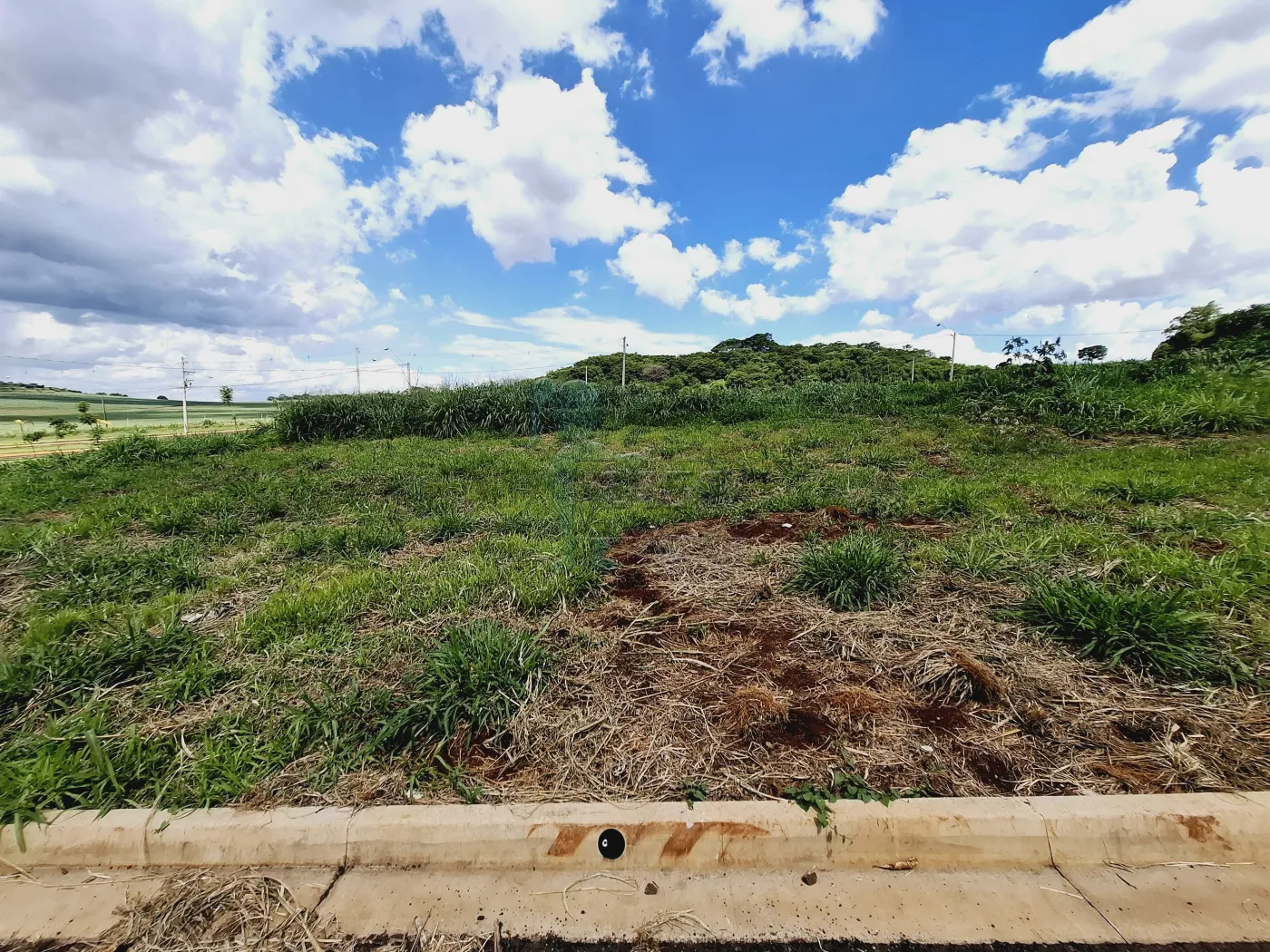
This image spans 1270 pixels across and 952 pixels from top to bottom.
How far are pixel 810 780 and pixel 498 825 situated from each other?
1.08m

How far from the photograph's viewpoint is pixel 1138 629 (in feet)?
8.51

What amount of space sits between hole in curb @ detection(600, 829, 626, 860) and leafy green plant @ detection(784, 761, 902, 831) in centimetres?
58

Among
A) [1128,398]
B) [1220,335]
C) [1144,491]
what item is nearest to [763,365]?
[1220,335]

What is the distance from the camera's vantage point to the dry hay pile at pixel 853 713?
6.41 feet

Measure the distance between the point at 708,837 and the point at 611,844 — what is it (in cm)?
31

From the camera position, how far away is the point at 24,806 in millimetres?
1822

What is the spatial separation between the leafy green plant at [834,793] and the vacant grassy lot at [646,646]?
0.05 ft

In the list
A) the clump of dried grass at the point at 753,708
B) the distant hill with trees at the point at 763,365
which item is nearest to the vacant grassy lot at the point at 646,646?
the clump of dried grass at the point at 753,708

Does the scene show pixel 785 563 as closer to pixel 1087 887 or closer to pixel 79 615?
pixel 1087 887

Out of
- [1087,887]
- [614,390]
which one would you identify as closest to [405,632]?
[1087,887]

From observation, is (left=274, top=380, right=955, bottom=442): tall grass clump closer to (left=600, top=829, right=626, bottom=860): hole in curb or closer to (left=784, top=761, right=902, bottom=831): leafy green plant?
(left=784, top=761, right=902, bottom=831): leafy green plant

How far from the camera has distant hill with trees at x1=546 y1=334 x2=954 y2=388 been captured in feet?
89.6

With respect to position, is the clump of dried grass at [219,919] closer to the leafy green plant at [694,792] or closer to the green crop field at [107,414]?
the leafy green plant at [694,792]

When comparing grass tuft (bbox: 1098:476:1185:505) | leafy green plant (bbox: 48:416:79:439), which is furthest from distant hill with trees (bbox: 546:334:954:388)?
grass tuft (bbox: 1098:476:1185:505)
